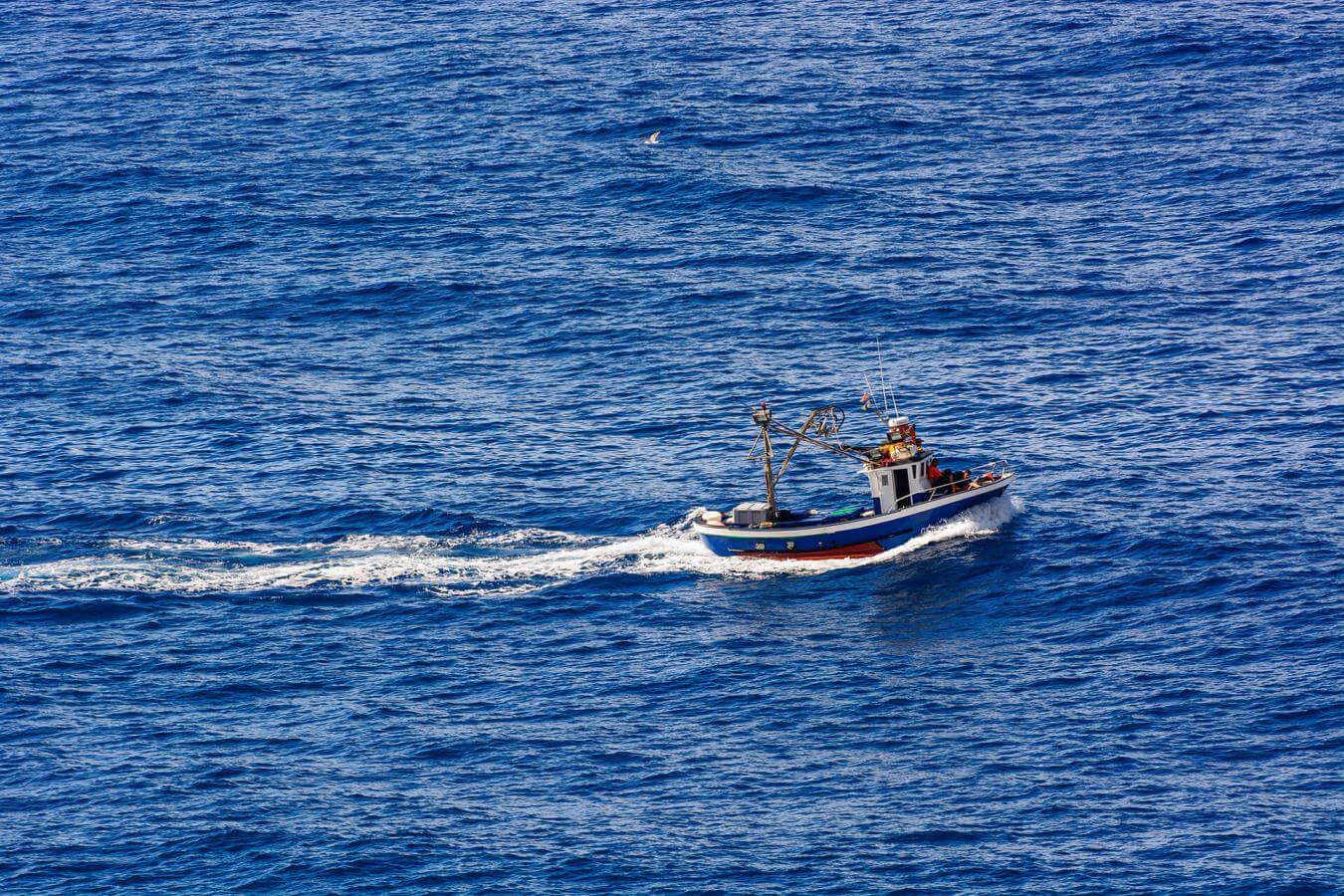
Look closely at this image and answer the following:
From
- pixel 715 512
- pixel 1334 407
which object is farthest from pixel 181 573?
pixel 1334 407

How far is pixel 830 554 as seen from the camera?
4941 inches

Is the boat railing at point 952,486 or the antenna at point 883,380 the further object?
the antenna at point 883,380

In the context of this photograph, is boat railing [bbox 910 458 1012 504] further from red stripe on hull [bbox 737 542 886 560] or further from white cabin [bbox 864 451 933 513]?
red stripe on hull [bbox 737 542 886 560]

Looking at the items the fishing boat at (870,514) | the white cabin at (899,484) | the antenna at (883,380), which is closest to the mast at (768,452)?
the fishing boat at (870,514)

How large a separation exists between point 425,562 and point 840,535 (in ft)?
88.5

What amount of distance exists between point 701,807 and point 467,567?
32.1 meters

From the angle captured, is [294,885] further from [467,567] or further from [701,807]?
[467,567]

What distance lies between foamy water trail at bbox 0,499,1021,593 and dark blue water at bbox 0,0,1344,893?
40 cm

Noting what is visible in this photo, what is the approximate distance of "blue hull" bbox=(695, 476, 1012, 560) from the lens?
124312 millimetres

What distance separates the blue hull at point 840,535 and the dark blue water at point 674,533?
146cm

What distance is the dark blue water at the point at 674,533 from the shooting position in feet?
326

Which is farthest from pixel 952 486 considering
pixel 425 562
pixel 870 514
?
pixel 425 562

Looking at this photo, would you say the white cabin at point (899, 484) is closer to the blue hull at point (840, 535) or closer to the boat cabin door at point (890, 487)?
the boat cabin door at point (890, 487)

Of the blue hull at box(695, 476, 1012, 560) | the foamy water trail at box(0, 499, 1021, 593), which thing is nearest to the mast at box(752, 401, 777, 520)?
the blue hull at box(695, 476, 1012, 560)
